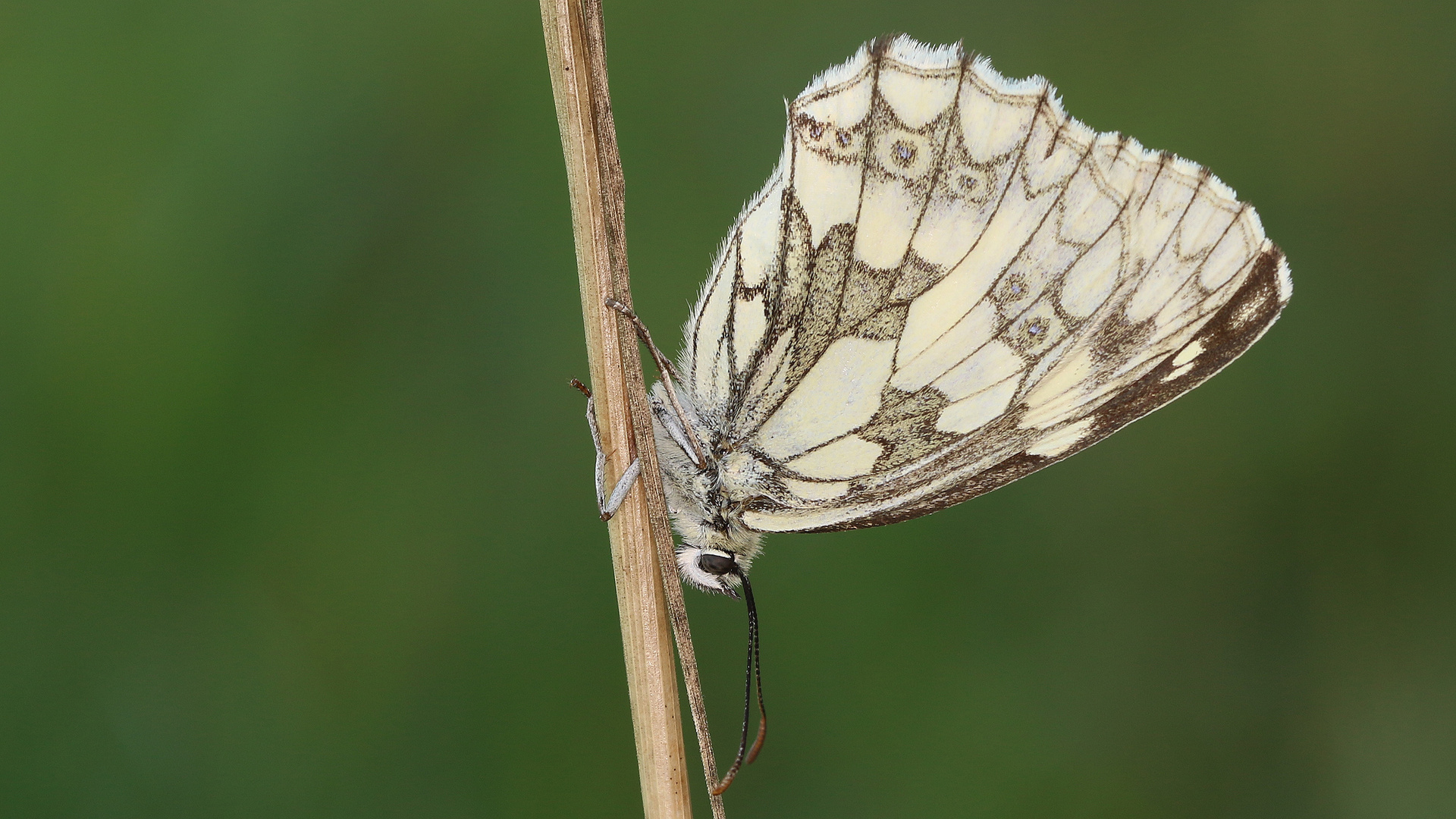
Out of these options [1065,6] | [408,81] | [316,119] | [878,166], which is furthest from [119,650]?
[1065,6]

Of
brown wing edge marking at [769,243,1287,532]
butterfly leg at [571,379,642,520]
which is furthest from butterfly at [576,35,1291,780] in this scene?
butterfly leg at [571,379,642,520]

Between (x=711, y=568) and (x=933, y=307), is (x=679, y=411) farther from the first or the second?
(x=933, y=307)

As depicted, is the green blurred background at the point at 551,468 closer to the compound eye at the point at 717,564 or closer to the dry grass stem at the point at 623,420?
the compound eye at the point at 717,564

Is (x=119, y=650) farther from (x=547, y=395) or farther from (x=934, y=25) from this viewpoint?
(x=934, y=25)

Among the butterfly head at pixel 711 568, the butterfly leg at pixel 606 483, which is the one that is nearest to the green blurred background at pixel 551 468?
the butterfly head at pixel 711 568

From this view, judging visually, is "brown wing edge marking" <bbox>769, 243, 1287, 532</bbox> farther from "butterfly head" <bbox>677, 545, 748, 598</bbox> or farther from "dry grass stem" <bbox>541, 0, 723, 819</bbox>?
"dry grass stem" <bbox>541, 0, 723, 819</bbox>
